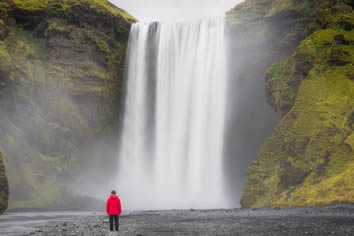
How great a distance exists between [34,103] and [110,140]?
37.4 feet

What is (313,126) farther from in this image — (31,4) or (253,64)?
(31,4)

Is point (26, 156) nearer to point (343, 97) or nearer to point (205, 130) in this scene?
point (205, 130)

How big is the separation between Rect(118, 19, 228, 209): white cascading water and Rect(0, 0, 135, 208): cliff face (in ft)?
9.31

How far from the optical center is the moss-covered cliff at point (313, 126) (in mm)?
30250

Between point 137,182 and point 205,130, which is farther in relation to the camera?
point 137,182

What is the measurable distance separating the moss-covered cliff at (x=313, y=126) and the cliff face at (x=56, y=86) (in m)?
24.3

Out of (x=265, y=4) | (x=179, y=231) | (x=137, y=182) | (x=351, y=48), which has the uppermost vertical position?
(x=265, y=4)

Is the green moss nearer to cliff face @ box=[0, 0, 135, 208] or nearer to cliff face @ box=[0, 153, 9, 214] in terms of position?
cliff face @ box=[0, 0, 135, 208]

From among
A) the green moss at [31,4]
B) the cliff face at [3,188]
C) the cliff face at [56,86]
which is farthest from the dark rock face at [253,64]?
the green moss at [31,4]

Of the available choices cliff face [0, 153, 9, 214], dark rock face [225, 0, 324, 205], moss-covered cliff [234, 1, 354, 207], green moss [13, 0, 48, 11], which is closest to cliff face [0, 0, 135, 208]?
green moss [13, 0, 48, 11]

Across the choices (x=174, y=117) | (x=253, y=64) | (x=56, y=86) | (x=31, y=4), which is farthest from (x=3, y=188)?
(x=253, y=64)

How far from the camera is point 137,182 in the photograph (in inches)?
2255

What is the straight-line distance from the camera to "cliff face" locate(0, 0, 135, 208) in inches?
1943

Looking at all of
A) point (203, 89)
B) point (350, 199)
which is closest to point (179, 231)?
point (350, 199)
